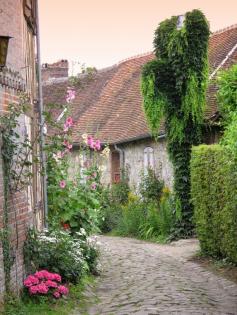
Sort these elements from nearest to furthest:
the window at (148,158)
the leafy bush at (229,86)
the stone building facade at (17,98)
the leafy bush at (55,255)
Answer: the stone building facade at (17,98)
the leafy bush at (55,255)
the leafy bush at (229,86)
the window at (148,158)

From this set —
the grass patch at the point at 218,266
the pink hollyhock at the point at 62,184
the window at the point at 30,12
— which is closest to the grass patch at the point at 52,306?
the pink hollyhock at the point at 62,184

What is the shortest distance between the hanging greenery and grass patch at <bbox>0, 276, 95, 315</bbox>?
837 centimetres

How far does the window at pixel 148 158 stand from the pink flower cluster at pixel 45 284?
42.0 ft

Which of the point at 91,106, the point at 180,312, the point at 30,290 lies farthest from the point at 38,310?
the point at 91,106

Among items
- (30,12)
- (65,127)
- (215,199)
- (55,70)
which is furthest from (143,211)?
(55,70)

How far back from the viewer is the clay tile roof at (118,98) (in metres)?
22.4

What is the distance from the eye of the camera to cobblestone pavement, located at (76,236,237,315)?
362 inches

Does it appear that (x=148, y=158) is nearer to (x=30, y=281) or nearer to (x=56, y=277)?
(x=56, y=277)

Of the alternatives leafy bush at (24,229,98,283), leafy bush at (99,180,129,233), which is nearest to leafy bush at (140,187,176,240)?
leafy bush at (99,180,129,233)

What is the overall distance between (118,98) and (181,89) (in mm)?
9851

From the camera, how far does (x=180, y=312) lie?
28.8 feet

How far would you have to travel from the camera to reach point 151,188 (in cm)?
2127

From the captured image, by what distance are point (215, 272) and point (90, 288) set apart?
9.77 feet

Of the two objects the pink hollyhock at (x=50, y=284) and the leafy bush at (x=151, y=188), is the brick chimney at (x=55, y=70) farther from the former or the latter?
the pink hollyhock at (x=50, y=284)
